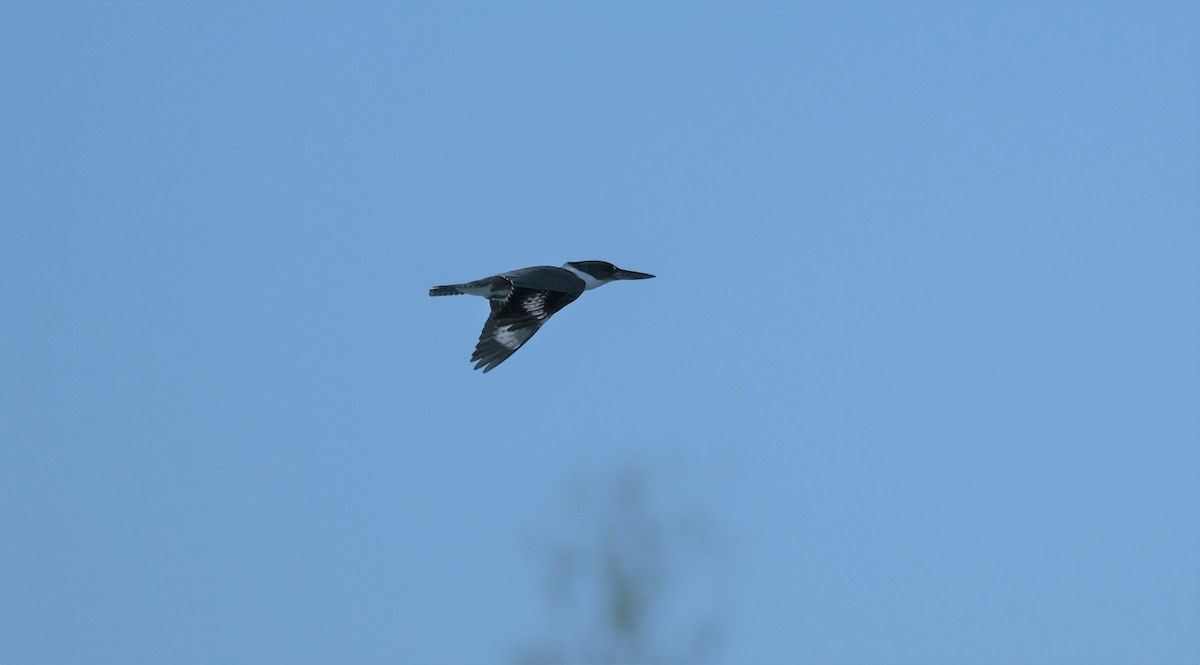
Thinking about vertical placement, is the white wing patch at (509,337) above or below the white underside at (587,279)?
below

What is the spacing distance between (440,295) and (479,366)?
5.44ft

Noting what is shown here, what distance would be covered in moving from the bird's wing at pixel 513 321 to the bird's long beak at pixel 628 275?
283cm

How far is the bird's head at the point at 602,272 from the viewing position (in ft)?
89.7

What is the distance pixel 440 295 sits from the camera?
25.4 metres

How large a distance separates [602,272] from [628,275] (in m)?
0.53

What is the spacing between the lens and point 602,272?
90.7 feet

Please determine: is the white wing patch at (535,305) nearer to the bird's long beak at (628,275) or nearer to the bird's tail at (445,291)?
the bird's tail at (445,291)

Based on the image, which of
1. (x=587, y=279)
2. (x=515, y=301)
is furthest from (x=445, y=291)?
(x=587, y=279)

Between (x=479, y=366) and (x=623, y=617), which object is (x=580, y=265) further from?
(x=623, y=617)

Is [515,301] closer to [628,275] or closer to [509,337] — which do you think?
[509,337]

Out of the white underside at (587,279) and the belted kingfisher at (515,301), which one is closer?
the belted kingfisher at (515,301)

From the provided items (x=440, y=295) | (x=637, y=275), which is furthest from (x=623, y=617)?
(x=440, y=295)

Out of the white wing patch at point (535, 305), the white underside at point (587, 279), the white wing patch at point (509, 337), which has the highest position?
the white underside at point (587, 279)

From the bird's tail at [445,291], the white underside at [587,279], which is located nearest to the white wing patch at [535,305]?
the bird's tail at [445,291]
